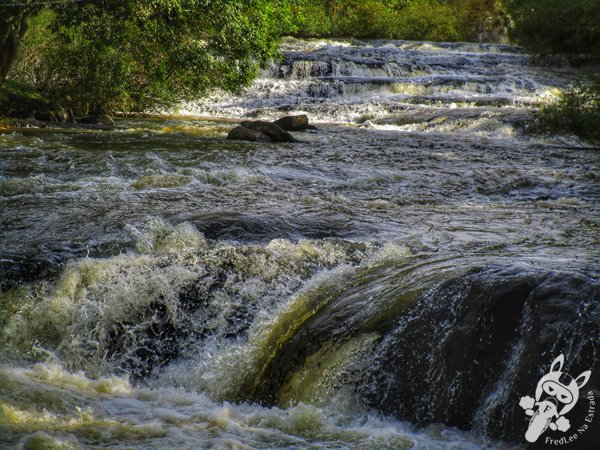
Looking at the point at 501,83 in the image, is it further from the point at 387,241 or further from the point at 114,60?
the point at 387,241

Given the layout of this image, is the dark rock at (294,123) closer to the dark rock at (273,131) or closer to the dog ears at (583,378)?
the dark rock at (273,131)

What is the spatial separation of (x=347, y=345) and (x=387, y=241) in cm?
224

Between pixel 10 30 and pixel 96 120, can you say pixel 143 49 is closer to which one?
pixel 10 30

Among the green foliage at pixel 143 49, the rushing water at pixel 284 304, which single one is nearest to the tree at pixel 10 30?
the green foliage at pixel 143 49

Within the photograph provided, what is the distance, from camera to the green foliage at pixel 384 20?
35.3 m

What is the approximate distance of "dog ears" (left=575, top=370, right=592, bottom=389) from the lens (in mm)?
3904

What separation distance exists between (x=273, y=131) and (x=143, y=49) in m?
2.96

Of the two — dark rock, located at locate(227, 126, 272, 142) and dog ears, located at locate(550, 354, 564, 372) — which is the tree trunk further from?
dog ears, located at locate(550, 354, 564, 372)

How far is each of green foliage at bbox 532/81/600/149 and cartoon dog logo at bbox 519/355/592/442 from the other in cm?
777

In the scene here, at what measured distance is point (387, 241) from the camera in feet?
23.0

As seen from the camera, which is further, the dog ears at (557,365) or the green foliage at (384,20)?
the green foliage at (384,20)

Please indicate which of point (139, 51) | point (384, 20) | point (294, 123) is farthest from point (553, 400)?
point (384, 20)

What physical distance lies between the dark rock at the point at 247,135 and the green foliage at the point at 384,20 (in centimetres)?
2002

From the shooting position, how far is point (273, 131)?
49.0 ft
